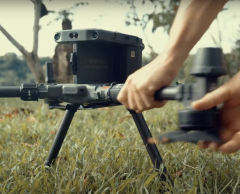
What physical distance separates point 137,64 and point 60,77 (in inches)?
177

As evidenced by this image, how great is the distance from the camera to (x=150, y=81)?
1.13 m

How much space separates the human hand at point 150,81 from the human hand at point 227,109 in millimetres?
165

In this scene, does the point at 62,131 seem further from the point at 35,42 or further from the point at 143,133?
the point at 35,42

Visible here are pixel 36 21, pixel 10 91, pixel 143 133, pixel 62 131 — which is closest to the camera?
pixel 10 91

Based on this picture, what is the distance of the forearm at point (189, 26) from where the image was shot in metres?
1.14

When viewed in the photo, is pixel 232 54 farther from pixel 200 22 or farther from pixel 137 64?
pixel 200 22

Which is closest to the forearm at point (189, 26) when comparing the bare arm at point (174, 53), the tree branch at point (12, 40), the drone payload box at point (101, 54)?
the bare arm at point (174, 53)

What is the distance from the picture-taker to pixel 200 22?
3.81ft

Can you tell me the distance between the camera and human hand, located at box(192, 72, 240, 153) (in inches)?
39.2

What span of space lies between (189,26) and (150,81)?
21 cm

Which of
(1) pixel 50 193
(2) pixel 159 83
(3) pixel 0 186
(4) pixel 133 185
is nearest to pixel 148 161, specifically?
(4) pixel 133 185

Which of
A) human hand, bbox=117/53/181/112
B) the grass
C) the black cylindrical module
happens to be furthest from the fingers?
the black cylindrical module

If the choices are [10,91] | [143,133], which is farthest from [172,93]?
[10,91]

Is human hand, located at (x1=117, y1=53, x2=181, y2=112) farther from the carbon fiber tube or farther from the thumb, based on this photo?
the carbon fiber tube
